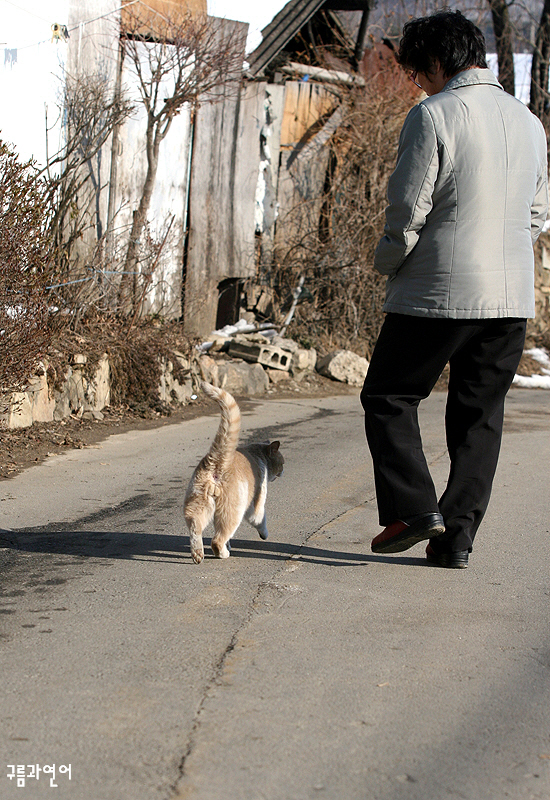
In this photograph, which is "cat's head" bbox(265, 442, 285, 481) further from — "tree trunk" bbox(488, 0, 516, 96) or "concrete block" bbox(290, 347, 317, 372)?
"tree trunk" bbox(488, 0, 516, 96)

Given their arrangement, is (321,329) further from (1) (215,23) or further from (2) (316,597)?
(2) (316,597)

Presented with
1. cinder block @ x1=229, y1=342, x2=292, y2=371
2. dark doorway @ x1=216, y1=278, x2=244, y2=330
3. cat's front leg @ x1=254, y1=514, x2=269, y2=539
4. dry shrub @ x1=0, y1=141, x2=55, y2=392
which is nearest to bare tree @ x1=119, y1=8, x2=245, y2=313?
cinder block @ x1=229, y1=342, x2=292, y2=371

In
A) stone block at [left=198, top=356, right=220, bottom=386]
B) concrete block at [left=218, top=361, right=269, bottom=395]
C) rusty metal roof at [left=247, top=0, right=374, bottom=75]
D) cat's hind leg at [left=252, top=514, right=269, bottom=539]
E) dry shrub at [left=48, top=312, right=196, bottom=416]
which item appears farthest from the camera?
rusty metal roof at [left=247, top=0, right=374, bottom=75]

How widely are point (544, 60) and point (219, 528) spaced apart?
1612 cm

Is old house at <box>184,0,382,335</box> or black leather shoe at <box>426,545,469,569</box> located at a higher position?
old house at <box>184,0,382,335</box>

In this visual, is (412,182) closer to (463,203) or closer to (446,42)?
(463,203)

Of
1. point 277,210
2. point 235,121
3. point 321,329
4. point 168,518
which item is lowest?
point 168,518

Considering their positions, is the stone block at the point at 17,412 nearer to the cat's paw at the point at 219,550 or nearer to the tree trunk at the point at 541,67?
the cat's paw at the point at 219,550

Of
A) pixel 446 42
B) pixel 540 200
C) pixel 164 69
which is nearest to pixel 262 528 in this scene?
pixel 540 200

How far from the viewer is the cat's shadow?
396 centimetres

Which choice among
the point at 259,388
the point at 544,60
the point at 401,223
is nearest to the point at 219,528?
the point at 401,223

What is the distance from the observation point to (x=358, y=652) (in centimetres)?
289

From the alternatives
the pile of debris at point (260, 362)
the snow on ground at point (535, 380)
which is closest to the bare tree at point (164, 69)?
the pile of debris at point (260, 362)

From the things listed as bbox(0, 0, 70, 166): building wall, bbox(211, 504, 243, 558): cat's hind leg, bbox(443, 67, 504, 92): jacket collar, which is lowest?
bbox(211, 504, 243, 558): cat's hind leg
